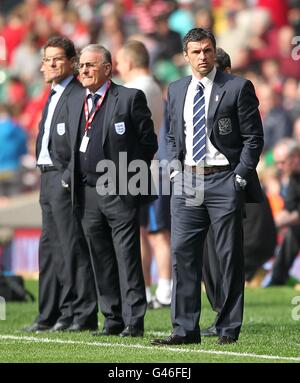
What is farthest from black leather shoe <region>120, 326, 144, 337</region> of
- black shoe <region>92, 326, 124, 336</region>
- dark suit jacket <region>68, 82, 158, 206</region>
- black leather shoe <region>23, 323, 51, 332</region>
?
black leather shoe <region>23, 323, 51, 332</region>

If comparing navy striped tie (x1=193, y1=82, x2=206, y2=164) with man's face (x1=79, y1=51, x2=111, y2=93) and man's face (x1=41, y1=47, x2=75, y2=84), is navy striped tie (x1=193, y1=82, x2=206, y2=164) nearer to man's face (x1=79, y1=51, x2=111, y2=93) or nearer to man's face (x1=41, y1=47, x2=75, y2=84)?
man's face (x1=79, y1=51, x2=111, y2=93)

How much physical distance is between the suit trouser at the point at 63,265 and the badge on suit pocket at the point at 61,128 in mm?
336

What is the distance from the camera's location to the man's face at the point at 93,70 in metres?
9.66

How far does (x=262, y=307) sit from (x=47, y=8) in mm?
12876

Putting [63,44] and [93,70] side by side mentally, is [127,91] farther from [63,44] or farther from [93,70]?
[63,44]

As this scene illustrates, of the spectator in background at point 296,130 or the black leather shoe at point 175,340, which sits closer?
the black leather shoe at point 175,340

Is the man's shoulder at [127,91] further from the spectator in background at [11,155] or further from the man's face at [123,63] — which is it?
the spectator in background at [11,155]

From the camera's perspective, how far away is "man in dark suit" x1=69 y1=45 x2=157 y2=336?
9.60m

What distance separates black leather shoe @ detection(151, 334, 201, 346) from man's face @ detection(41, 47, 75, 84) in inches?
105

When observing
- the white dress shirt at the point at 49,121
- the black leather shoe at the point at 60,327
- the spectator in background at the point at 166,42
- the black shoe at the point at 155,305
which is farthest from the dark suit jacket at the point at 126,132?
the spectator in background at the point at 166,42

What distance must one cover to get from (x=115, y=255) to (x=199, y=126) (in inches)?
61.1

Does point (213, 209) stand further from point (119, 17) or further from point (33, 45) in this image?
point (33, 45)

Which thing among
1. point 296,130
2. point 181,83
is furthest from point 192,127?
point 296,130
